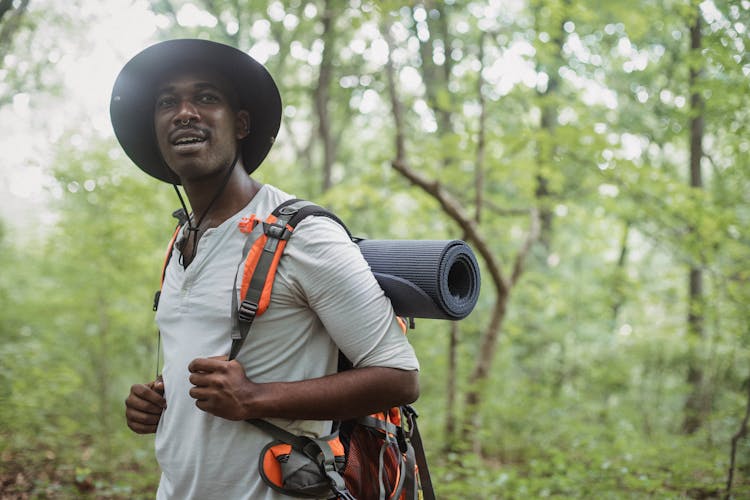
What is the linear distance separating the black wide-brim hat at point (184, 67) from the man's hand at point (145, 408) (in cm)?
80

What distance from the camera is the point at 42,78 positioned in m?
11.2

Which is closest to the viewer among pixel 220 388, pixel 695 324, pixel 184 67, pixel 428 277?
pixel 220 388

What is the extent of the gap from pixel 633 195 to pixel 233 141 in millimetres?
5686

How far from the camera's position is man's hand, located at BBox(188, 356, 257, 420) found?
1.49 metres

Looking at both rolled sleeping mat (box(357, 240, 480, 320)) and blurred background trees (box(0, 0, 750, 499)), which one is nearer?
rolled sleeping mat (box(357, 240, 480, 320))

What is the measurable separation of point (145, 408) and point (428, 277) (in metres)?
0.99

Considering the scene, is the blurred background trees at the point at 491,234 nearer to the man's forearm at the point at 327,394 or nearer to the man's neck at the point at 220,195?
the man's forearm at the point at 327,394

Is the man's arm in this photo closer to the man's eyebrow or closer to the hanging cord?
the hanging cord

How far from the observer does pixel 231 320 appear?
1.61 meters

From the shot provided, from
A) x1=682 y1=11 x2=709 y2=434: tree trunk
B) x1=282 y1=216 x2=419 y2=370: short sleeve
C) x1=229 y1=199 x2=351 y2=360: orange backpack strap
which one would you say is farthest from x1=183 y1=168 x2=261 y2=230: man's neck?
x1=682 y1=11 x2=709 y2=434: tree trunk

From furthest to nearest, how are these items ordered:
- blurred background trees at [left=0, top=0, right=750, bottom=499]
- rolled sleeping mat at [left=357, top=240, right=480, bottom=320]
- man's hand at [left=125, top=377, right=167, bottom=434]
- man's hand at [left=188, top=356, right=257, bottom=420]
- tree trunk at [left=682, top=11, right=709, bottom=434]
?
tree trunk at [left=682, top=11, right=709, bottom=434] → blurred background trees at [left=0, top=0, right=750, bottom=499] → man's hand at [left=125, top=377, right=167, bottom=434] → rolled sleeping mat at [left=357, top=240, right=480, bottom=320] → man's hand at [left=188, top=356, right=257, bottom=420]

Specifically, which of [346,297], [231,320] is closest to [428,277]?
[346,297]

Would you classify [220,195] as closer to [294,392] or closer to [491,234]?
[294,392]

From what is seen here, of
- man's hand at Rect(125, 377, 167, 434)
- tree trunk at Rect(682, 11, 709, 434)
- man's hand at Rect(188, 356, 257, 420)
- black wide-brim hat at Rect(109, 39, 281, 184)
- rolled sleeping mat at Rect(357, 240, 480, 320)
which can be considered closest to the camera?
man's hand at Rect(188, 356, 257, 420)
